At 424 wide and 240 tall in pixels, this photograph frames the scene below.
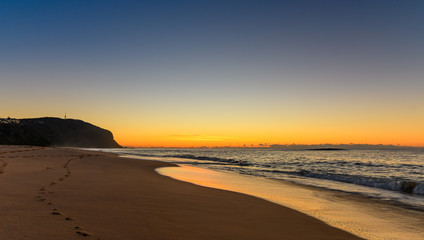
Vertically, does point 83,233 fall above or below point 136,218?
above

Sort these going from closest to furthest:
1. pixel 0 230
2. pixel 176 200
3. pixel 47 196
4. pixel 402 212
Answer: pixel 0 230 < pixel 47 196 < pixel 176 200 < pixel 402 212

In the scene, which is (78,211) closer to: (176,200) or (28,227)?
(28,227)

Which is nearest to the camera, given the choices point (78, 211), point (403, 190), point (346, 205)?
point (78, 211)

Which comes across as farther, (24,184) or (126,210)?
(24,184)

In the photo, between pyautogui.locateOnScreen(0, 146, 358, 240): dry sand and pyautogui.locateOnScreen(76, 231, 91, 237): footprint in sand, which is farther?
pyautogui.locateOnScreen(0, 146, 358, 240): dry sand

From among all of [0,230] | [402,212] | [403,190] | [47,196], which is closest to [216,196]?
[47,196]

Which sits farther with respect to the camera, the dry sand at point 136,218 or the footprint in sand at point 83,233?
the dry sand at point 136,218

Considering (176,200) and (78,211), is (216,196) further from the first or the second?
(78,211)

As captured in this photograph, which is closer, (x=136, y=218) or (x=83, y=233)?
(x=83, y=233)

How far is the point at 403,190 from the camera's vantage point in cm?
1595

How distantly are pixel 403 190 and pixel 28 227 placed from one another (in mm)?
18408

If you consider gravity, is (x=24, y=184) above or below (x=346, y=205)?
above

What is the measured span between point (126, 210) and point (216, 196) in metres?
4.30

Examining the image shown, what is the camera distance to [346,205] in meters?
10.0
